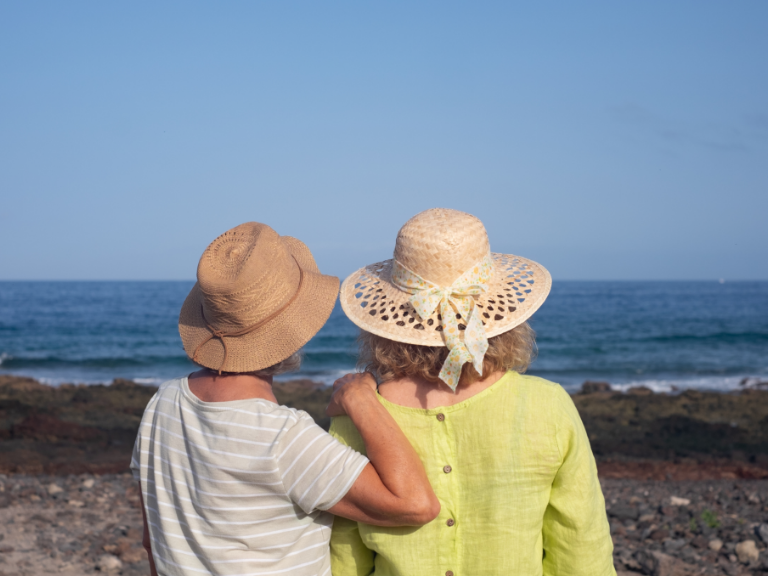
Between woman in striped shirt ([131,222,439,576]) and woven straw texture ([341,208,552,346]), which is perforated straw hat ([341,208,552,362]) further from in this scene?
woman in striped shirt ([131,222,439,576])

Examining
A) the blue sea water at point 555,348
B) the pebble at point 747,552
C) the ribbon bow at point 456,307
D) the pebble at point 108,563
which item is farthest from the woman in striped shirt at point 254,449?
the blue sea water at point 555,348

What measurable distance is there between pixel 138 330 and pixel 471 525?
A: 28305 mm

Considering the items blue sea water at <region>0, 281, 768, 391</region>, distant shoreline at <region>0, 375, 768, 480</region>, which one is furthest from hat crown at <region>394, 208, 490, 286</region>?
blue sea water at <region>0, 281, 768, 391</region>

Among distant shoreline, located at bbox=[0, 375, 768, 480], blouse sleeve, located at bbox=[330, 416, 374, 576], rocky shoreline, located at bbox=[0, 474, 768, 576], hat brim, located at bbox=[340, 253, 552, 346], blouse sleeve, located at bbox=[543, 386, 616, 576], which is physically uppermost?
hat brim, located at bbox=[340, 253, 552, 346]

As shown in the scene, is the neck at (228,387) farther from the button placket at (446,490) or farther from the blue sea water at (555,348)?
the blue sea water at (555,348)

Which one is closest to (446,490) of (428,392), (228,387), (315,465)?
(428,392)

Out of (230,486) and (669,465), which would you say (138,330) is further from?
(230,486)

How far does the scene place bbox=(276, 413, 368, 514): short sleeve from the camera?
1641mm

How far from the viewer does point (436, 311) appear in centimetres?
177

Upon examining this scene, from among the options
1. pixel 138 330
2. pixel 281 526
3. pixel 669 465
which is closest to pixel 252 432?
pixel 281 526

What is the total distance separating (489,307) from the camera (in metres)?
1.80

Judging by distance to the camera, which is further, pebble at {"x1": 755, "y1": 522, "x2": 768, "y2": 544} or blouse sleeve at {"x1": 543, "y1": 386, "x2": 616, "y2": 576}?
pebble at {"x1": 755, "y1": 522, "x2": 768, "y2": 544}

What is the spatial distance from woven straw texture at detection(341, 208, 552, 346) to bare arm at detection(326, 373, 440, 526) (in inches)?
8.4

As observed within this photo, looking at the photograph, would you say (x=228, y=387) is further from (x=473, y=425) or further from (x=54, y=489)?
(x=54, y=489)
